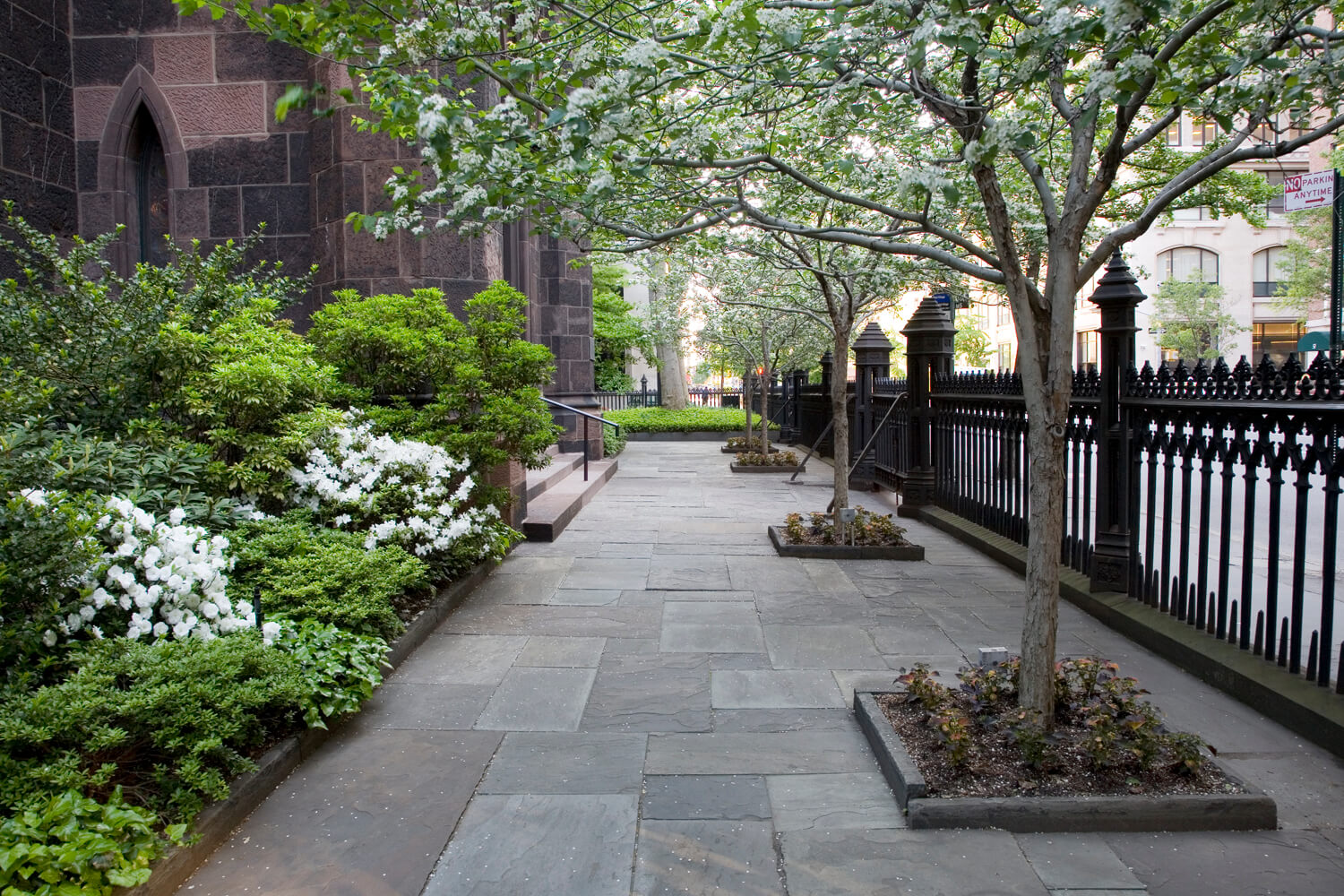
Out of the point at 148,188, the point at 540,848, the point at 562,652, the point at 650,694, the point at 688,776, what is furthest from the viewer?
the point at 148,188

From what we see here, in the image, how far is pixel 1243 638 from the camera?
15.0 ft

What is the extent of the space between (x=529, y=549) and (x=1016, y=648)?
15.4 ft

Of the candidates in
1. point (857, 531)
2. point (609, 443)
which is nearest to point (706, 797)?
point (857, 531)

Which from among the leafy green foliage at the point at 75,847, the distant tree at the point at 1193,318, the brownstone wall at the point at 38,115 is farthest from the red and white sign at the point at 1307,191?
the distant tree at the point at 1193,318

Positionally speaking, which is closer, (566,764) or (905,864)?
(905,864)

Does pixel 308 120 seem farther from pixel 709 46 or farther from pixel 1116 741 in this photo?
pixel 1116 741

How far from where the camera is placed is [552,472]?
12.5 m

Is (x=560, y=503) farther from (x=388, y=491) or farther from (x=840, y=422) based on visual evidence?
(x=388, y=491)

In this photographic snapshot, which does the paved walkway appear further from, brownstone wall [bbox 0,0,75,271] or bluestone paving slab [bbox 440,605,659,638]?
brownstone wall [bbox 0,0,75,271]

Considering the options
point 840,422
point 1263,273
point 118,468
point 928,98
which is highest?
point 1263,273

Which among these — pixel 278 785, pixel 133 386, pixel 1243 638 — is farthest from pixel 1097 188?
pixel 133 386

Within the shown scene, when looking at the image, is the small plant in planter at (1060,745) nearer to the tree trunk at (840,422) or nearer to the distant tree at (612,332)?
the tree trunk at (840,422)

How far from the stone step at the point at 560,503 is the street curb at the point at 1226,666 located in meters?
4.73

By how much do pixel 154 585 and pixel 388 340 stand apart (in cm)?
333
